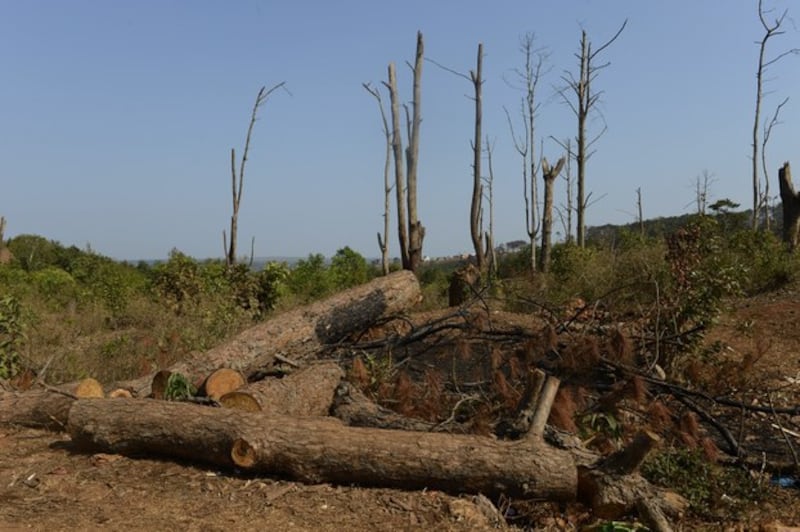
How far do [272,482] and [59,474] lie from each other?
1.34 m

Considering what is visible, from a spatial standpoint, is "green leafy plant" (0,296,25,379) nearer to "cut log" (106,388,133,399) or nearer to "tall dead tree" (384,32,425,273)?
"cut log" (106,388,133,399)

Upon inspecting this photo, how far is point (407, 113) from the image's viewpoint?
43.8 ft

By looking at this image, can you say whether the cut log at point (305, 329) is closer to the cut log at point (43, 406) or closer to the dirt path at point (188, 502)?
the cut log at point (43, 406)

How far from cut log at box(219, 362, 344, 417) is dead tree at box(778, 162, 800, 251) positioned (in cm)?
1190

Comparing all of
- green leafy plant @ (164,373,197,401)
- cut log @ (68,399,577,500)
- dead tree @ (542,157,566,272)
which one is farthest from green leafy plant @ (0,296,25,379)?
dead tree @ (542,157,566,272)

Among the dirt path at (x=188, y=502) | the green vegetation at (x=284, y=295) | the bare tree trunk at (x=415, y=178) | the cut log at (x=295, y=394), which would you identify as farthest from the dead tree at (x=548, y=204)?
the dirt path at (x=188, y=502)

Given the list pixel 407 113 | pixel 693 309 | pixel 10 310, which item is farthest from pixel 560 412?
pixel 407 113

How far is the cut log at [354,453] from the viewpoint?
11.8ft

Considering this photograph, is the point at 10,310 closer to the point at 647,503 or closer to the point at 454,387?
the point at 454,387

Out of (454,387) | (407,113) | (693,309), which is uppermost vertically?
(407,113)

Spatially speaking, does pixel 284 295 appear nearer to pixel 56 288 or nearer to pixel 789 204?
pixel 56 288

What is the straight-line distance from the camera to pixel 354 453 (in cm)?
366

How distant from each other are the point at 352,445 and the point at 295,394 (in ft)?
4.70

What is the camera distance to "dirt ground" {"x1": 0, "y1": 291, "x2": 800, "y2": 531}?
128 inches
